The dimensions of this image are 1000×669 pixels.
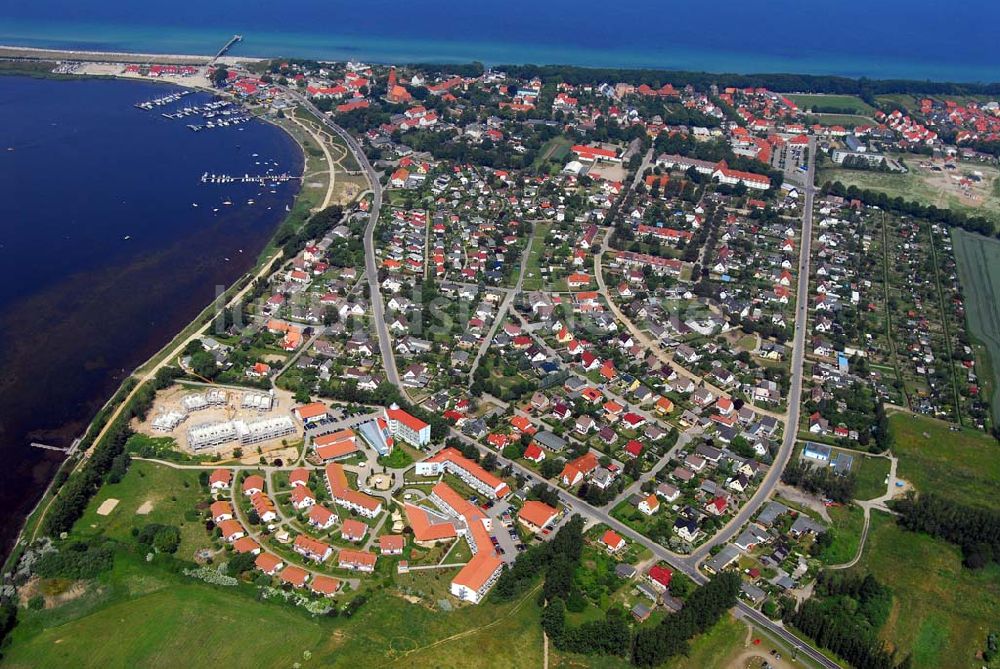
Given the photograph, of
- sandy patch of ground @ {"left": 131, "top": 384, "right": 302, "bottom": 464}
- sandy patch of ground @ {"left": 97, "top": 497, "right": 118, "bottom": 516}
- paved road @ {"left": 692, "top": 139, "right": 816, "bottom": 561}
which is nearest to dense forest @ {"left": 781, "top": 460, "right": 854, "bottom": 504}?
paved road @ {"left": 692, "top": 139, "right": 816, "bottom": 561}

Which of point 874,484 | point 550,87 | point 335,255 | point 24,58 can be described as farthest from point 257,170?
point 874,484

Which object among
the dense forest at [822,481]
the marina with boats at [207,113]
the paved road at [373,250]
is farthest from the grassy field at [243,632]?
the marina with boats at [207,113]

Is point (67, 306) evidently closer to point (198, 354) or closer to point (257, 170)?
point (198, 354)

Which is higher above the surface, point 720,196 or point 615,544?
point 720,196

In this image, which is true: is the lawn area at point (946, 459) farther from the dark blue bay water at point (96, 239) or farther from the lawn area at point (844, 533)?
the dark blue bay water at point (96, 239)

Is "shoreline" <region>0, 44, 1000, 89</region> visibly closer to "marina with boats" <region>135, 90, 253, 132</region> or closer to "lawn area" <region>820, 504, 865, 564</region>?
"marina with boats" <region>135, 90, 253, 132</region>

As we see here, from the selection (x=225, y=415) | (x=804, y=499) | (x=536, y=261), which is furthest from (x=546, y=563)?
(x=536, y=261)

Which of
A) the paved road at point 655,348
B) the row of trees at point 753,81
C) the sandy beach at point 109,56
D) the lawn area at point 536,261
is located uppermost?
the row of trees at point 753,81
